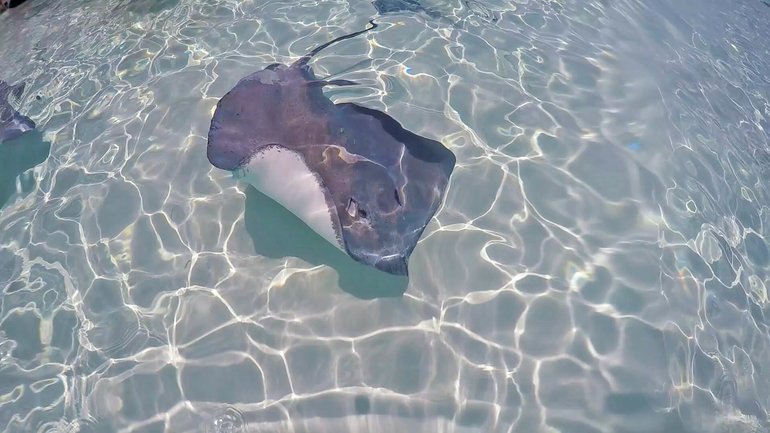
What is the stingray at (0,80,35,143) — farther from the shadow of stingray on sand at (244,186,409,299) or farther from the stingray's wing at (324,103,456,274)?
the stingray's wing at (324,103,456,274)

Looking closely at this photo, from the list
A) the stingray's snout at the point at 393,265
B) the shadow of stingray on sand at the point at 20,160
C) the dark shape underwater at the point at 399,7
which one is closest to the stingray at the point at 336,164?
the stingray's snout at the point at 393,265

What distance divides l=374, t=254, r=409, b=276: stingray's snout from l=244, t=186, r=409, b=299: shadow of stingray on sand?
2.39 ft

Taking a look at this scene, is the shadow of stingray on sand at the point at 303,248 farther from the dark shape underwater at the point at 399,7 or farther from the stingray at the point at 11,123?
the dark shape underwater at the point at 399,7

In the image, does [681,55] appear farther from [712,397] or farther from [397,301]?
[397,301]

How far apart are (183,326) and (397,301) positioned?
1.77m

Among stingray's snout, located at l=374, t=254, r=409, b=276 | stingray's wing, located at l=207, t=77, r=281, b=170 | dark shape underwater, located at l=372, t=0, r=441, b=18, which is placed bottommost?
stingray's snout, located at l=374, t=254, r=409, b=276

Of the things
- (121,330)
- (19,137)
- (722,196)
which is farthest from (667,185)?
(19,137)

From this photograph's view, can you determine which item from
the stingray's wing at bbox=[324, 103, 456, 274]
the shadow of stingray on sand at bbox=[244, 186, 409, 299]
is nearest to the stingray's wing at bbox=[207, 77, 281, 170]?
the stingray's wing at bbox=[324, 103, 456, 274]

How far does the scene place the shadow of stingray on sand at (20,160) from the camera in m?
5.65

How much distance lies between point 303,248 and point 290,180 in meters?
0.81

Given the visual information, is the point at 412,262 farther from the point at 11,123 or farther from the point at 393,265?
the point at 11,123

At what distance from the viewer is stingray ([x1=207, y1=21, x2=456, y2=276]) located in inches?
155

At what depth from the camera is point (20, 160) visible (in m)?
5.93

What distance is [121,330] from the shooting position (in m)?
4.42
